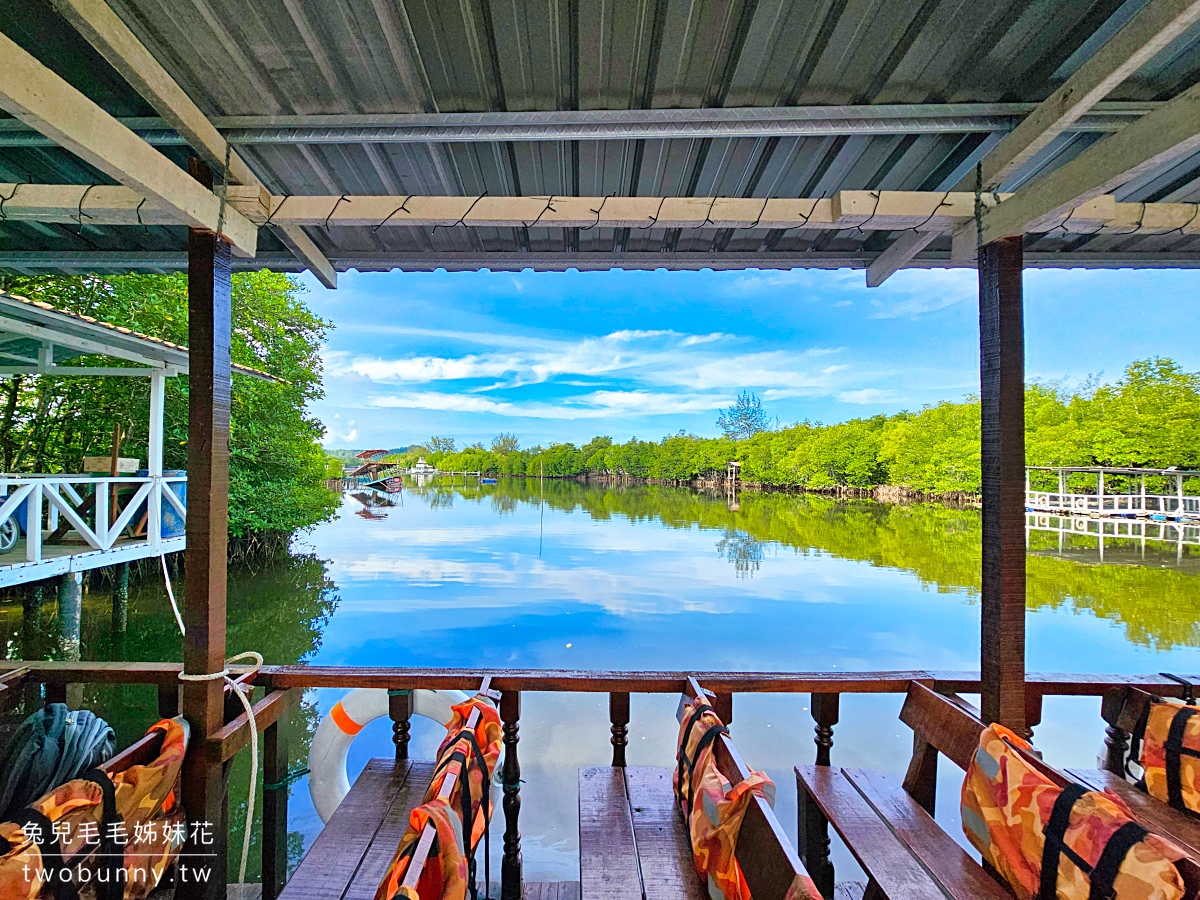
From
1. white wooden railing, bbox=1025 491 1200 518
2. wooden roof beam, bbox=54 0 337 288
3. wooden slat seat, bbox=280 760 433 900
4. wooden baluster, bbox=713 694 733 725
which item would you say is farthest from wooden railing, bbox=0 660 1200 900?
white wooden railing, bbox=1025 491 1200 518

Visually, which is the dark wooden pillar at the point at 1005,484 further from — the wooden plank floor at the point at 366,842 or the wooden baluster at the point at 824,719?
the wooden plank floor at the point at 366,842

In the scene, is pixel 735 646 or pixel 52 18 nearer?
pixel 52 18

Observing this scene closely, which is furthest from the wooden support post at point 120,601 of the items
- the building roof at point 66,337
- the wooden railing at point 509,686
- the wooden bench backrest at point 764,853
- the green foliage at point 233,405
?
the wooden bench backrest at point 764,853

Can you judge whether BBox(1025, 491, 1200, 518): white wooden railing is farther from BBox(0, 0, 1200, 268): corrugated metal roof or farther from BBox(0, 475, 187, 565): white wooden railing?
BBox(0, 475, 187, 565): white wooden railing

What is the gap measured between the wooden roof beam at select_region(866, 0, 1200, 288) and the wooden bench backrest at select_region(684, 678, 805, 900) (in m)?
1.71

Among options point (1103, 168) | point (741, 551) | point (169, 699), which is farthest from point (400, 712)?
point (741, 551)

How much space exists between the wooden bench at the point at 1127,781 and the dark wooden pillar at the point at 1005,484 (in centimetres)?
28

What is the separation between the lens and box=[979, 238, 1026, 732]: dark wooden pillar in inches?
69.9

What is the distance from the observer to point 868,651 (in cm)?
1016

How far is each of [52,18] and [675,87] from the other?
5.02 ft

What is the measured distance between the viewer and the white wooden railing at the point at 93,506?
15.8ft

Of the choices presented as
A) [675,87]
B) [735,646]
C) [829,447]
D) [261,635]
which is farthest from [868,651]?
[829,447]

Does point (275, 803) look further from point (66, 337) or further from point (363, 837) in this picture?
point (66, 337)

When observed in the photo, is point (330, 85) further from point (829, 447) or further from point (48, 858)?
point (829, 447)
